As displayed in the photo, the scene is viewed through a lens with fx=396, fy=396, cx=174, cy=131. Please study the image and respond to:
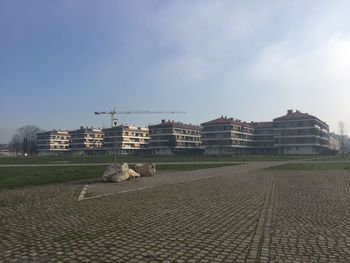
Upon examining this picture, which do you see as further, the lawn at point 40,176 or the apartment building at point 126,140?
the apartment building at point 126,140

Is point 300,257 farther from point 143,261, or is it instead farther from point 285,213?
point 285,213

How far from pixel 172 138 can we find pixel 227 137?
23350mm

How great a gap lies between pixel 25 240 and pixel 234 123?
442ft

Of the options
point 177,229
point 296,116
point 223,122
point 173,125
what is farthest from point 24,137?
point 177,229

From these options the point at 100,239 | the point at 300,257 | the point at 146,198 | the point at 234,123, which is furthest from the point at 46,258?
the point at 234,123

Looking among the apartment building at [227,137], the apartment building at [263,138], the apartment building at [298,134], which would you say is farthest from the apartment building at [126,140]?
the apartment building at [298,134]

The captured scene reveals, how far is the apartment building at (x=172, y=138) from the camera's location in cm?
15143

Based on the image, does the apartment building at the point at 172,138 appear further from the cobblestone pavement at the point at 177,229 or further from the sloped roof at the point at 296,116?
the cobblestone pavement at the point at 177,229

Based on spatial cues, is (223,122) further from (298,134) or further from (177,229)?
(177,229)

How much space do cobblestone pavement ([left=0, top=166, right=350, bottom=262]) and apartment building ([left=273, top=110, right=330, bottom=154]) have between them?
11237 cm

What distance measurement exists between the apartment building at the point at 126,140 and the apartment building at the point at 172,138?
11.9 metres

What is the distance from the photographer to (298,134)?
12331 cm

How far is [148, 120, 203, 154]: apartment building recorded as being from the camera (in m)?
151

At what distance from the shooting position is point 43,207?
12578mm
